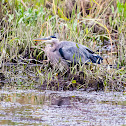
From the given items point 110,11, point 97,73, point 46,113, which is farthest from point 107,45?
point 46,113

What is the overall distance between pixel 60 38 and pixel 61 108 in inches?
150

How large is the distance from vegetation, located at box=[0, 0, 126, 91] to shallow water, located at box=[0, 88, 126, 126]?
474mm

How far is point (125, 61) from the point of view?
294 inches

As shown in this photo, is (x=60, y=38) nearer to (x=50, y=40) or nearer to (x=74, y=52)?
(x=50, y=40)

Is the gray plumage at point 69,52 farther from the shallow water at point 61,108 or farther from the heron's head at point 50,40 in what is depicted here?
the shallow water at point 61,108

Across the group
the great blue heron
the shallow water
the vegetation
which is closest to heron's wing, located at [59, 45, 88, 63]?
the great blue heron

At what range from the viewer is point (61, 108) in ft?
14.5

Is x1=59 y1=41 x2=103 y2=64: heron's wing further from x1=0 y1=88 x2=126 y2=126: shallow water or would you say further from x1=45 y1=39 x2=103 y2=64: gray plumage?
x1=0 y1=88 x2=126 y2=126: shallow water

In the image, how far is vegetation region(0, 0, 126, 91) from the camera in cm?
589

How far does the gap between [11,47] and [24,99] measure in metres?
2.86

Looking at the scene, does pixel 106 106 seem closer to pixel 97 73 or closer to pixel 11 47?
pixel 97 73

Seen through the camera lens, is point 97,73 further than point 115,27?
No

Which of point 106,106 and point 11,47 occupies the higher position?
point 11,47

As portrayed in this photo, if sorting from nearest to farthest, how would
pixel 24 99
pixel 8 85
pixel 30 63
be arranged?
1. pixel 24 99
2. pixel 8 85
3. pixel 30 63
